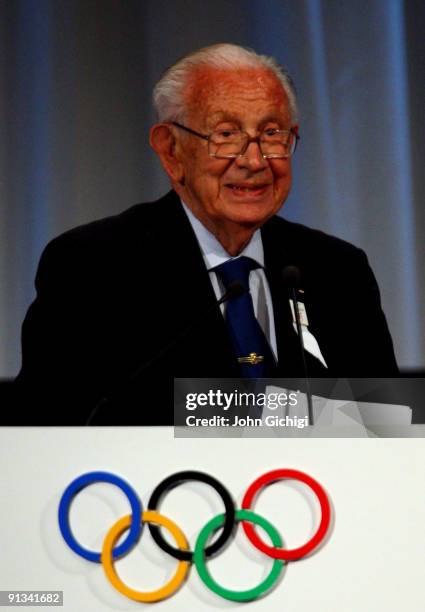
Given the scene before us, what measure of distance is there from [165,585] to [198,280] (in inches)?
55.9

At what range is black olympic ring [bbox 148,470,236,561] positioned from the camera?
70.8 inches

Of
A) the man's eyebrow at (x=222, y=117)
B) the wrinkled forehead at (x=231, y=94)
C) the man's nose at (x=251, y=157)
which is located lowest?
the man's nose at (x=251, y=157)

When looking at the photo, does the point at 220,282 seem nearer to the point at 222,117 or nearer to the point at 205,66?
the point at 222,117

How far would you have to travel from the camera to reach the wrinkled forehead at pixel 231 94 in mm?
3016

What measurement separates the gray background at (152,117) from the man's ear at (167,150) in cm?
4

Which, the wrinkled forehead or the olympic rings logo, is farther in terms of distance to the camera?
the wrinkled forehead

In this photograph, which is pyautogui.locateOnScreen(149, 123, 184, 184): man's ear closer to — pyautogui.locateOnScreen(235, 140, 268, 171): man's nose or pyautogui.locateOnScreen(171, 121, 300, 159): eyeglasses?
pyautogui.locateOnScreen(171, 121, 300, 159): eyeglasses

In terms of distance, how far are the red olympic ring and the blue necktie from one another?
1.18 meters

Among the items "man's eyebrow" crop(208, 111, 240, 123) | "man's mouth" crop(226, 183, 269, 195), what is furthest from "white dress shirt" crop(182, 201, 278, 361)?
"man's eyebrow" crop(208, 111, 240, 123)

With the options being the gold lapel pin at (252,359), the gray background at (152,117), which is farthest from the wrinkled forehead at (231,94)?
the gold lapel pin at (252,359)

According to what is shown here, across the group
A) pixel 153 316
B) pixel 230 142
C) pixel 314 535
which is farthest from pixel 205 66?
pixel 314 535

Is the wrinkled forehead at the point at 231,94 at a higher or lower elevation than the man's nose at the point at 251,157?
higher

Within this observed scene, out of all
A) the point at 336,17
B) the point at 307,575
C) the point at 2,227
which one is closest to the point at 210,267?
the point at 2,227

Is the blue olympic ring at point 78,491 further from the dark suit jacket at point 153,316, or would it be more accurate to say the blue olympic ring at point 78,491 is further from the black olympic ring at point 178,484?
the dark suit jacket at point 153,316
